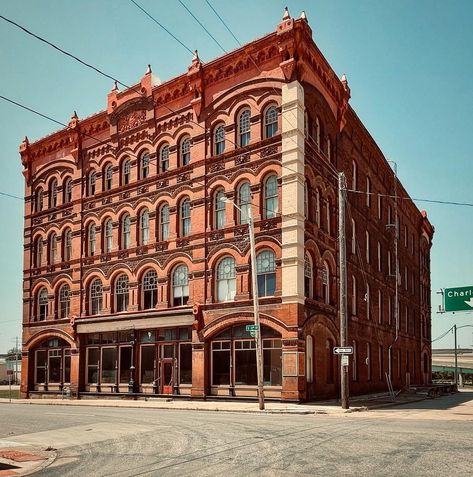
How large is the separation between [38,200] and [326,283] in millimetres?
22212

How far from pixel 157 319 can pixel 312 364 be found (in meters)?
9.05

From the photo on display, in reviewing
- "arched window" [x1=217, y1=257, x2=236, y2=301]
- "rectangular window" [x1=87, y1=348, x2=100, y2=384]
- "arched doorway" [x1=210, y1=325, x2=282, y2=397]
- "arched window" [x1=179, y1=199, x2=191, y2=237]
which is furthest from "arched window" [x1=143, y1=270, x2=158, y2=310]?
"rectangular window" [x1=87, y1=348, x2=100, y2=384]

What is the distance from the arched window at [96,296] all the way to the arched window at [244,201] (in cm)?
1141

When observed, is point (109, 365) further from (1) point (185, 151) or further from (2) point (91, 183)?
(1) point (185, 151)

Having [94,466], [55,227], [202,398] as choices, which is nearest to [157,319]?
[202,398]

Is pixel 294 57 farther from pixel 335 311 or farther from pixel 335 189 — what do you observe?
pixel 335 311

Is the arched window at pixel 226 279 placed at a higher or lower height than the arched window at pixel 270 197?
lower

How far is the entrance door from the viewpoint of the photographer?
3347cm

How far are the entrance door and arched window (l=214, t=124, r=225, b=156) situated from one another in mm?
11628

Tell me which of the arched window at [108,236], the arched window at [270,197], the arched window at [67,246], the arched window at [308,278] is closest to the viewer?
the arched window at [308,278]

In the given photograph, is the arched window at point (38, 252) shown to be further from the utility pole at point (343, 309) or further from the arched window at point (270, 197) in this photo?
the utility pole at point (343, 309)

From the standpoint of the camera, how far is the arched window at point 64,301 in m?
40.2

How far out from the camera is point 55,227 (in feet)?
137

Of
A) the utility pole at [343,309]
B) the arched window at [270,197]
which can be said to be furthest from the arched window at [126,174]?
the utility pole at [343,309]
